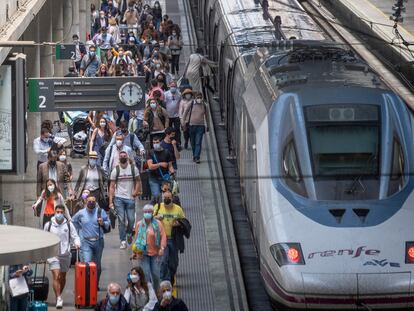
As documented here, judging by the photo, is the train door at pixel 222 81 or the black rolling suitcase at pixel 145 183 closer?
the black rolling suitcase at pixel 145 183

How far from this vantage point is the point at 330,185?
18.5 metres

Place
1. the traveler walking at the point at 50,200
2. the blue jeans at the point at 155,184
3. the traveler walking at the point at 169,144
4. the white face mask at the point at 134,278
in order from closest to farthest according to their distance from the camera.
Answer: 1. the white face mask at the point at 134,278
2. the traveler walking at the point at 50,200
3. the blue jeans at the point at 155,184
4. the traveler walking at the point at 169,144

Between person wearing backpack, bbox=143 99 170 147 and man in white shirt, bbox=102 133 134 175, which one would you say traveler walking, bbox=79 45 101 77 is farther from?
man in white shirt, bbox=102 133 134 175

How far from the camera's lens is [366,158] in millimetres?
18828

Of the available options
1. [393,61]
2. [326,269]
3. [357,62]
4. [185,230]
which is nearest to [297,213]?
[326,269]

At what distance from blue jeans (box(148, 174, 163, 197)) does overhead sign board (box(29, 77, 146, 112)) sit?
168 centimetres

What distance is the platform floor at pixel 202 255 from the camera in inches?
817

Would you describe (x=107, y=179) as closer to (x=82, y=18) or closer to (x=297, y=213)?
(x=297, y=213)

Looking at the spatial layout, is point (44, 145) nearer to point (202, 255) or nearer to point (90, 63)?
point (202, 255)

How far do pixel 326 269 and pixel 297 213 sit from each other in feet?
3.09

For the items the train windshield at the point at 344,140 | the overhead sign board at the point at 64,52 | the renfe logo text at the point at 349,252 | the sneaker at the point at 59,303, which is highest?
the overhead sign board at the point at 64,52

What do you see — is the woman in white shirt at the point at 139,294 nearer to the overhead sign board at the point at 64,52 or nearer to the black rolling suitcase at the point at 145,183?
the black rolling suitcase at the point at 145,183

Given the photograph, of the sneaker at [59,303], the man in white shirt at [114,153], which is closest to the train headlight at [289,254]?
the sneaker at [59,303]

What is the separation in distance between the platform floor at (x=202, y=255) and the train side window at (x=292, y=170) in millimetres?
2356
